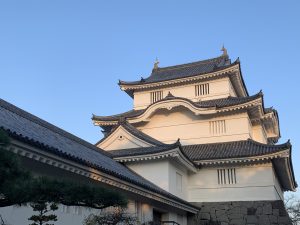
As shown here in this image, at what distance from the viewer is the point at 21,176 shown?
14.3 feet

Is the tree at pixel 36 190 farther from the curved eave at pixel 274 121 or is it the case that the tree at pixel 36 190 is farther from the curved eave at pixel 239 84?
the curved eave at pixel 239 84

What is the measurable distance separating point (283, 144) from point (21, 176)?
1511cm

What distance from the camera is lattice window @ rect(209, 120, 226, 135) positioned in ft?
67.3

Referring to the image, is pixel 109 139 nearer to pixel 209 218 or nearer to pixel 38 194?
pixel 209 218

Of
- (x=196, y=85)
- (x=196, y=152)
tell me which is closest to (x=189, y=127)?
(x=196, y=152)

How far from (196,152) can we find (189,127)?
2084 mm

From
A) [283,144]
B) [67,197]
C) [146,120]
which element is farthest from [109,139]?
[67,197]

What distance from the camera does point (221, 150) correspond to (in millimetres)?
19109

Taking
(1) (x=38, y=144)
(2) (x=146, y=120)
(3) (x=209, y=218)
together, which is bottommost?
(3) (x=209, y=218)

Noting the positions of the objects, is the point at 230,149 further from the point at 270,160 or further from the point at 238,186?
the point at 270,160

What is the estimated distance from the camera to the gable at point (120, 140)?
59.1 ft

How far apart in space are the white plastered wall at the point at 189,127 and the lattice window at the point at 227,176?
2224 millimetres

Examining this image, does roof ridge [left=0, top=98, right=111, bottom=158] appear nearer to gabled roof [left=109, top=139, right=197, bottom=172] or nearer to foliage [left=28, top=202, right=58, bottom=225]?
gabled roof [left=109, top=139, right=197, bottom=172]

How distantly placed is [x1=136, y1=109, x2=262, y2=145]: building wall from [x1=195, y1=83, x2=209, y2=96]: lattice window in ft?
6.81
